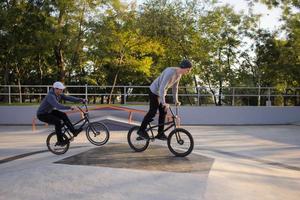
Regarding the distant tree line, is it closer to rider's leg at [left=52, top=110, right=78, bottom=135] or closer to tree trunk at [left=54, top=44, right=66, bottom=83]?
tree trunk at [left=54, top=44, right=66, bottom=83]

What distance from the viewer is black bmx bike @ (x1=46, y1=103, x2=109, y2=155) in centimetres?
982

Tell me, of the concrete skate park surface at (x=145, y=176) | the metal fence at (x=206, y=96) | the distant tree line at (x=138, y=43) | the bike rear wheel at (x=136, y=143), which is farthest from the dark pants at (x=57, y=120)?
the distant tree line at (x=138, y=43)

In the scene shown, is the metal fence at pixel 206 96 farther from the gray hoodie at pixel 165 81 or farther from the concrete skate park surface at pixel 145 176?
the gray hoodie at pixel 165 81

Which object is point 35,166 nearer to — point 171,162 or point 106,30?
point 171,162

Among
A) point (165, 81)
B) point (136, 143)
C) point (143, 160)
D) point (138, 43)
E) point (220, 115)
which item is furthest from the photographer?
point (138, 43)

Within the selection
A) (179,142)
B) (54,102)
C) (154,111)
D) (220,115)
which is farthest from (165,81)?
(220,115)

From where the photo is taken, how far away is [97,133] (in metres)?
10.6

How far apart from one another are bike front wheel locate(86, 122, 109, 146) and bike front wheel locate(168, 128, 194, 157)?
216 centimetres

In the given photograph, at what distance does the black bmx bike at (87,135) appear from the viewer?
9819 millimetres

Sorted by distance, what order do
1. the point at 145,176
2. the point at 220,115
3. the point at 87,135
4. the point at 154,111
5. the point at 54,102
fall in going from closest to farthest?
the point at 145,176 → the point at 154,111 → the point at 54,102 → the point at 87,135 → the point at 220,115

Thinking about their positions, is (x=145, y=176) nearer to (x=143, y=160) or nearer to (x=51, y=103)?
(x=143, y=160)

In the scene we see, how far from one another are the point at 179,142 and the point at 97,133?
2420 mm

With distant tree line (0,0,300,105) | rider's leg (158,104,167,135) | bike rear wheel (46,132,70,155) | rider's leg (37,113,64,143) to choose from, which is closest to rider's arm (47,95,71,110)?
rider's leg (37,113,64,143)

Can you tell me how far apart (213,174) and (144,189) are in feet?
4.77
